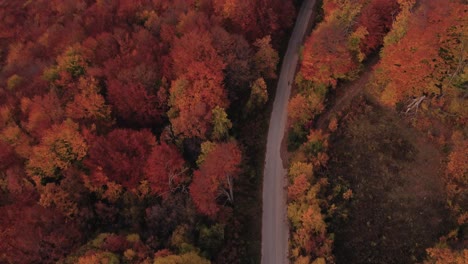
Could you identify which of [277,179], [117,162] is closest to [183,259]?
[117,162]

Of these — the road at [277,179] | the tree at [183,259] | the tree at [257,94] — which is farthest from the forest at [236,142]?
the road at [277,179]

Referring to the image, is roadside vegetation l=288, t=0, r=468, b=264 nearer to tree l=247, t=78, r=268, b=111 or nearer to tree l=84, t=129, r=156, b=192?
tree l=247, t=78, r=268, b=111

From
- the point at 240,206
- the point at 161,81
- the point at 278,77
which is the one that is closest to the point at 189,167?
the point at 240,206

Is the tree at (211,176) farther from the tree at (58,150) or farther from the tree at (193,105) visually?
the tree at (58,150)

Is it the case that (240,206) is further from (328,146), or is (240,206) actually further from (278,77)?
(278,77)

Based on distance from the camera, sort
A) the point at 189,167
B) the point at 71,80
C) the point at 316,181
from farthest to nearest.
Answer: the point at 71,80 → the point at 189,167 → the point at 316,181

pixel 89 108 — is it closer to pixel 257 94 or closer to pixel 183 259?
pixel 257 94
